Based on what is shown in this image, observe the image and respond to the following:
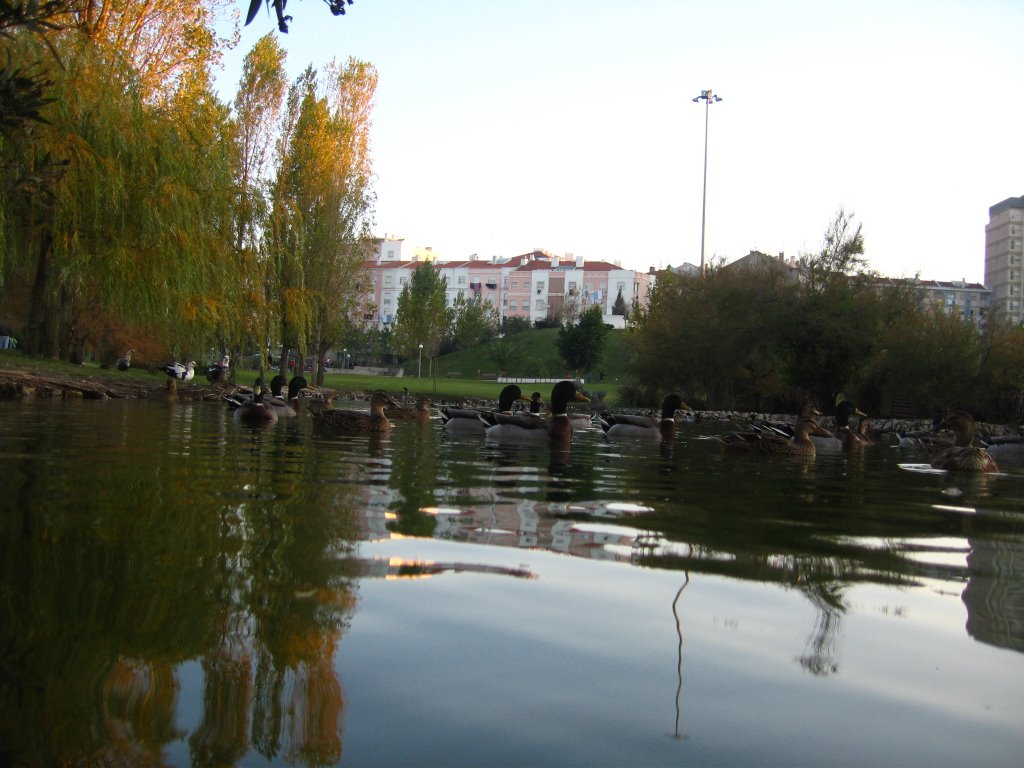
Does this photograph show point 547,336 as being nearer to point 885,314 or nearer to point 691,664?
point 885,314

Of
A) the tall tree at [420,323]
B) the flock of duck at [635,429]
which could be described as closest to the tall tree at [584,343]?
the tall tree at [420,323]

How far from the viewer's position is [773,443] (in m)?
13.5

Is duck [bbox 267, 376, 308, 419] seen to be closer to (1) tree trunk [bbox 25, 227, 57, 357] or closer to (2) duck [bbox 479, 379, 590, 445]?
(2) duck [bbox 479, 379, 590, 445]

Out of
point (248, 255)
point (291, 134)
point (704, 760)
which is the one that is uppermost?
point (291, 134)

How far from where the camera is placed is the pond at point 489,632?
7.04 ft

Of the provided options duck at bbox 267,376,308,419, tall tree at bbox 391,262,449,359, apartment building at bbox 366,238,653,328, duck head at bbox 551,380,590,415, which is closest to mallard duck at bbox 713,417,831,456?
duck head at bbox 551,380,590,415

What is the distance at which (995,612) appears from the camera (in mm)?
3607

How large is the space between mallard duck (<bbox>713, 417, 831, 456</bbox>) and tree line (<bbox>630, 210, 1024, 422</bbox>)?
78.7 feet

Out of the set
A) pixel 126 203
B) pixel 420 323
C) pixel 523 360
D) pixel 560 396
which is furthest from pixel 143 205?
pixel 523 360

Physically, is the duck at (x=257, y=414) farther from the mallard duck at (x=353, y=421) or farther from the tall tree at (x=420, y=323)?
the tall tree at (x=420, y=323)

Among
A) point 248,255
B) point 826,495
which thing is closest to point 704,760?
point 826,495

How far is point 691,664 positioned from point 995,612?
154 centimetres

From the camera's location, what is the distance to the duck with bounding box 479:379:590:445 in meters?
14.2

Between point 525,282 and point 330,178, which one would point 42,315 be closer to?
point 330,178
